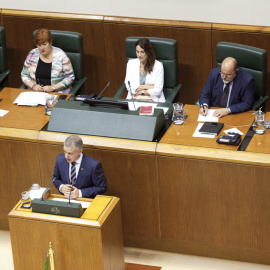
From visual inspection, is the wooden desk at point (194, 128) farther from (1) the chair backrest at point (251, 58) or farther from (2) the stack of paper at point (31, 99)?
(2) the stack of paper at point (31, 99)

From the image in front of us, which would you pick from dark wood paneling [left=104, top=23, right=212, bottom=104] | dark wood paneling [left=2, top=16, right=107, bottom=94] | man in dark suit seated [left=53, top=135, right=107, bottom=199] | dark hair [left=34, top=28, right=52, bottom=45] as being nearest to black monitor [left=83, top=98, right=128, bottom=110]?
man in dark suit seated [left=53, top=135, right=107, bottom=199]

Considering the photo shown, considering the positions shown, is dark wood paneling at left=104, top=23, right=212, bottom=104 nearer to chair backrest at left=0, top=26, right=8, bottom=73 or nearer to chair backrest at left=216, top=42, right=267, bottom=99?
chair backrest at left=216, top=42, right=267, bottom=99

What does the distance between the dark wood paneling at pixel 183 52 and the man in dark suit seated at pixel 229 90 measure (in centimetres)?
64

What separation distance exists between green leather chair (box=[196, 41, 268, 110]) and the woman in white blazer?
1.70ft

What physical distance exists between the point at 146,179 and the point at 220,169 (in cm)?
51

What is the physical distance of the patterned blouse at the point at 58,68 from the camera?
227 inches

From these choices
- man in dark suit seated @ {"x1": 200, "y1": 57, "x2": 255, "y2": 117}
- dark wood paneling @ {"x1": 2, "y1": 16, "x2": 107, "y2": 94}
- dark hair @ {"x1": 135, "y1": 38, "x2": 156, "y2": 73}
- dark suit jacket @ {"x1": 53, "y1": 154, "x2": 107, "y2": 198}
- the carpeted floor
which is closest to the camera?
dark suit jacket @ {"x1": 53, "y1": 154, "x2": 107, "y2": 198}

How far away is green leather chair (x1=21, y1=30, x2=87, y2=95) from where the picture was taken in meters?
5.79

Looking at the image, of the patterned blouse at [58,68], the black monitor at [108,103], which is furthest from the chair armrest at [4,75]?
the black monitor at [108,103]

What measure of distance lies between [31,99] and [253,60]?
168 centimetres

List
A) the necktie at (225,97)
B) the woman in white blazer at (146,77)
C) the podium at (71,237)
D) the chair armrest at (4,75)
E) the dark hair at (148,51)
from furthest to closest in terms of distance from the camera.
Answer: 1. the chair armrest at (4,75)
2. the woman in white blazer at (146,77)
3. the dark hair at (148,51)
4. the necktie at (225,97)
5. the podium at (71,237)

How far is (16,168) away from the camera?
4852mm

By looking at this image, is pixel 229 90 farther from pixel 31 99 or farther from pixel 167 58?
pixel 31 99

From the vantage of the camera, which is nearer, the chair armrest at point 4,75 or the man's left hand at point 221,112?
the man's left hand at point 221,112
